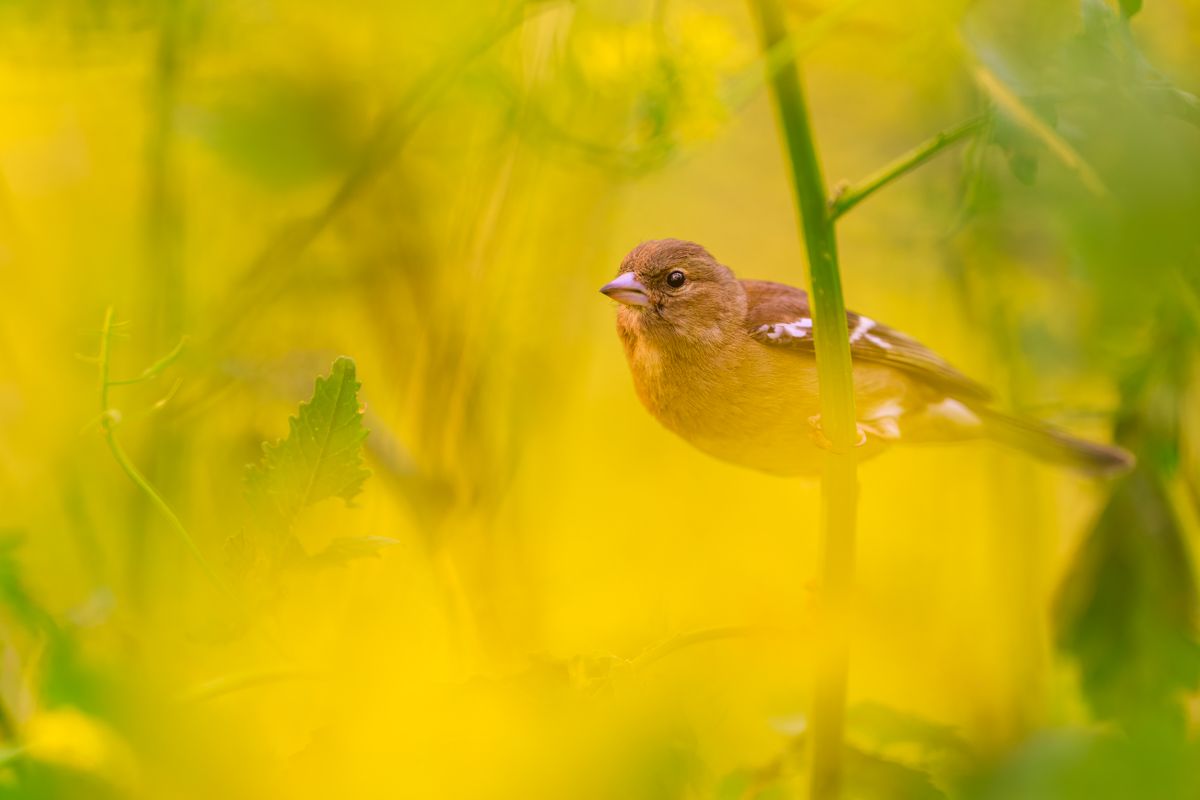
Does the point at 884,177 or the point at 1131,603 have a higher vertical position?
the point at 884,177

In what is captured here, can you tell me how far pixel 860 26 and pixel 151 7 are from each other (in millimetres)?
639

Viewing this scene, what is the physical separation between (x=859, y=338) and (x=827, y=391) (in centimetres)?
33

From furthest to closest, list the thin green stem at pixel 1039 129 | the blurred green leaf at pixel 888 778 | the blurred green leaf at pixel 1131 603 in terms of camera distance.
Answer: the blurred green leaf at pixel 1131 603
the blurred green leaf at pixel 888 778
the thin green stem at pixel 1039 129

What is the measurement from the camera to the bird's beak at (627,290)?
727 mm

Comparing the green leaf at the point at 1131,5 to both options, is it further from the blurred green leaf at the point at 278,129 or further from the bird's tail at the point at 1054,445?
the blurred green leaf at the point at 278,129

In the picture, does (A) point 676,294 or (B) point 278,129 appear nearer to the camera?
(A) point 676,294

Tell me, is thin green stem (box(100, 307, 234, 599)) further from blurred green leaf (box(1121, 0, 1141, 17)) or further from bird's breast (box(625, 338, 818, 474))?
blurred green leaf (box(1121, 0, 1141, 17))

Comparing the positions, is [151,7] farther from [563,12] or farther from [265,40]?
[563,12]

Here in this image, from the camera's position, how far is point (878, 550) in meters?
0.92

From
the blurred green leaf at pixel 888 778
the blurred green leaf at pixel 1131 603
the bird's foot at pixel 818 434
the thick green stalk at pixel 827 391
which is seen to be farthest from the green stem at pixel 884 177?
the blurred green leaf at pixel 1131 603

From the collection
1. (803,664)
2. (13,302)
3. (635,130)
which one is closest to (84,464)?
(13,302)

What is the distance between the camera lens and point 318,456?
466 millimetres

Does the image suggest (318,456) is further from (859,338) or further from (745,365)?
(859,338)

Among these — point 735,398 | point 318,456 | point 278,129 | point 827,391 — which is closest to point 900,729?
point 735,398
